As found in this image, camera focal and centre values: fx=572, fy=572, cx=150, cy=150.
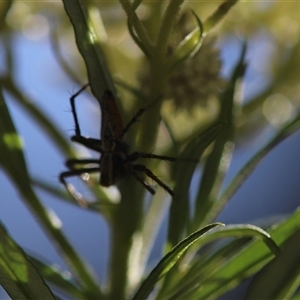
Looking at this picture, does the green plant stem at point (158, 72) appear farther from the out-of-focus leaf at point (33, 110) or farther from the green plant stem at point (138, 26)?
the out-of-focus leaf at point (33, 110)

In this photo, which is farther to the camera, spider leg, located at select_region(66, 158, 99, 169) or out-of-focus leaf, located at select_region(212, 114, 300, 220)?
spider leg, located at select_region(66, 158, 99, 169)

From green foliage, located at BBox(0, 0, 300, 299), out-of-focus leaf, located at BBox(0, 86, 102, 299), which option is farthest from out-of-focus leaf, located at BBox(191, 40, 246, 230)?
out-of-focus leaf, located at BBox(0, 86, 102, 299)

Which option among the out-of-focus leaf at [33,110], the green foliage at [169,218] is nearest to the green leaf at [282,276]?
the green foliage at [169,218]

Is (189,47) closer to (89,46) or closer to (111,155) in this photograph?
(89,46)

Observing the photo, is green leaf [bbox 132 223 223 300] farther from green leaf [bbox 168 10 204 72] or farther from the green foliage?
green leaf [bbox 168 10 204 72]

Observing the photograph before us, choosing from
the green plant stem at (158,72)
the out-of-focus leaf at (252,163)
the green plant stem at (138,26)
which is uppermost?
the green plant stem at (138,26)

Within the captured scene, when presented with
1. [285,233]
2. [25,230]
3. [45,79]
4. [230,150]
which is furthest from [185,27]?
[25,230]
